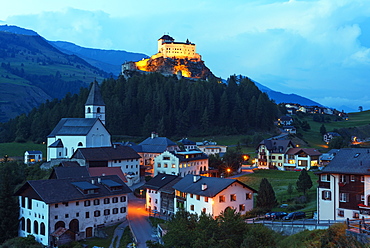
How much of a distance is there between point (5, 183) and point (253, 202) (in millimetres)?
31023

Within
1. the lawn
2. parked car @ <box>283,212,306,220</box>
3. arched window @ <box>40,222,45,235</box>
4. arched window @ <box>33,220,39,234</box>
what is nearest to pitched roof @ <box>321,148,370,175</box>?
parked car @ <box>283,212,306,220</box>

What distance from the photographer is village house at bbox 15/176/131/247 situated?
42.6 meters

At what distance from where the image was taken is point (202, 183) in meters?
44.8

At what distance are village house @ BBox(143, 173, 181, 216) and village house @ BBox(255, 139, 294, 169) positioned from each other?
36.3m

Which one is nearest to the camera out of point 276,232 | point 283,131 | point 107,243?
point 276,232

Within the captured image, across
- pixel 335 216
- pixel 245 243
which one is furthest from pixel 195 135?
pixel 245 243

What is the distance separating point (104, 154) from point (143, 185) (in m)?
14.8

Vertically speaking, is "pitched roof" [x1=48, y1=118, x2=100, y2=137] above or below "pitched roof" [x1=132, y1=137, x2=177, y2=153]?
above

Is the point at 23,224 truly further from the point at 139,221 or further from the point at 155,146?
the point at 155,146

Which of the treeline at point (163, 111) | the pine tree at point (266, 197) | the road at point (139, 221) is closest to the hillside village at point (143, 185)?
the road at point (139, 221)

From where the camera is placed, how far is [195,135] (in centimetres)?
12312

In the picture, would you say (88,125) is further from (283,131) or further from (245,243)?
(283,131)

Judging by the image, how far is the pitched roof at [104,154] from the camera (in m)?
67.8

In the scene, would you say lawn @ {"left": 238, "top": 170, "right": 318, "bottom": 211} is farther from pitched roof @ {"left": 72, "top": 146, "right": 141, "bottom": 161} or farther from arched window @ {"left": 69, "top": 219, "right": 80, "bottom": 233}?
arched window @ {"left": 69, "top": 219, "right": 80, "bottom": 233}
